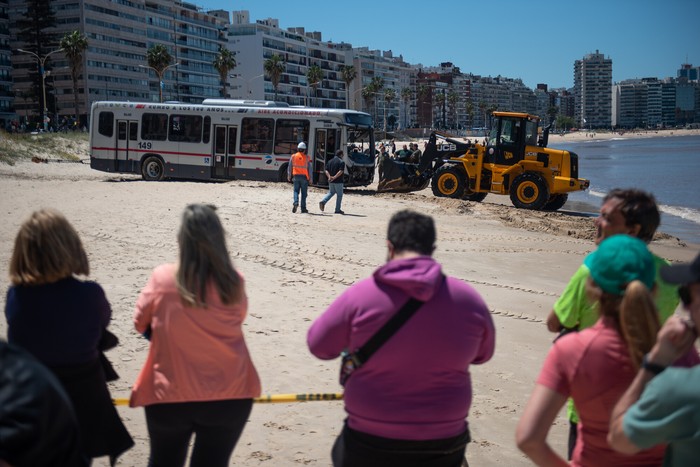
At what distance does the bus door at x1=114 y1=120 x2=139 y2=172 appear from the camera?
25359 mm

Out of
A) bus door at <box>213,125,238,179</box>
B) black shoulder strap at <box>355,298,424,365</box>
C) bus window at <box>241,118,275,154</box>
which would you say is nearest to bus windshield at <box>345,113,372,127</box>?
bus window at <box>241,118,275,154</box>

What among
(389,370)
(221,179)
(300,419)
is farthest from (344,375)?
(221,179)

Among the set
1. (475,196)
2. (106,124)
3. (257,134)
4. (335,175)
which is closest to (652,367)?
(335,175)

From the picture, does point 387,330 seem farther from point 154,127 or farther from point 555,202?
point 154,127

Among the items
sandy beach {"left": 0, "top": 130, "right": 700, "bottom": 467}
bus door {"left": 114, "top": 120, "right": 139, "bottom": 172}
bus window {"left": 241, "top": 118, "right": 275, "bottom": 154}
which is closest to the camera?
sandy beach {"left": 0, "top": 130, "right": 700, "bottom": 467}

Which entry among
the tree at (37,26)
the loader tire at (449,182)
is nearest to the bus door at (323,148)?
the loader tire at (449,182)

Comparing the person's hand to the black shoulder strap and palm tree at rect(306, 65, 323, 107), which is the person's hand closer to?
the black shoulder strap

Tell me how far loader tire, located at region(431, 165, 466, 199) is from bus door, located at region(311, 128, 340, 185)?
11.8 ft

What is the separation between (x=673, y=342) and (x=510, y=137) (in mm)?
20041

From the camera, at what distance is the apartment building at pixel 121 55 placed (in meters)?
Result: 98.6

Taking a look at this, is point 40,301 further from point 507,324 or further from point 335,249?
point 335,249

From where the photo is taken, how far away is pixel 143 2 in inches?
4326

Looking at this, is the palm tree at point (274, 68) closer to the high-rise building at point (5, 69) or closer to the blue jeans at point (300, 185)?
the high-rise building at point (5, 69)

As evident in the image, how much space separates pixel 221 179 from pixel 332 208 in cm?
799
